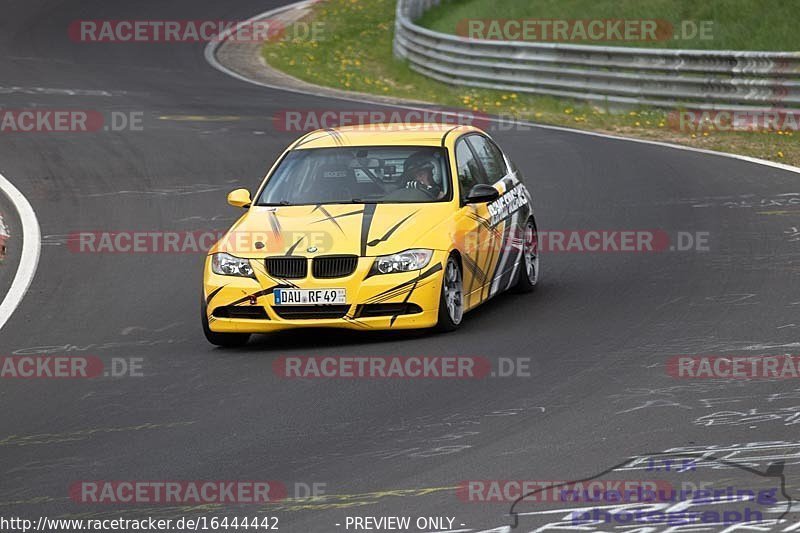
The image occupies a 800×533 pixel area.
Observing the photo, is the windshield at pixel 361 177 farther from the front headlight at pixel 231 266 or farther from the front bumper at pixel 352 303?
the front bumper at pixel 352 303

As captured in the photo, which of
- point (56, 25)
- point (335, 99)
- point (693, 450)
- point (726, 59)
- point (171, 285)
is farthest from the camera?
point (56, 25)

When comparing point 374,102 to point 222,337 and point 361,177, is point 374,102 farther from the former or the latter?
point 222,337

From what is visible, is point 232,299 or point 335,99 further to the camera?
point 335,99

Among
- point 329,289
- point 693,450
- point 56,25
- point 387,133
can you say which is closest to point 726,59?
point 387,133

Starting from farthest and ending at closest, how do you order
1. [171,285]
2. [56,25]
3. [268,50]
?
[56,25] → [268,50] → [171,285]

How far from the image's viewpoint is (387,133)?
12.7 meters

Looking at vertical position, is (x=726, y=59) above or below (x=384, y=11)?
below

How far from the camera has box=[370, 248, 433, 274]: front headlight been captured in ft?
36.1

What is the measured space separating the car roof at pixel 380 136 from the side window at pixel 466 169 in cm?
17

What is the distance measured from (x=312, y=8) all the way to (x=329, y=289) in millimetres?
32514

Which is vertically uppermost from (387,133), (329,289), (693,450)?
(387,133)

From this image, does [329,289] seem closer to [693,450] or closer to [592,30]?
[693,450]

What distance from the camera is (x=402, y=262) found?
11055mm

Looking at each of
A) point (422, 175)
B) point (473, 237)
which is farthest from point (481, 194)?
point (422, 175)
